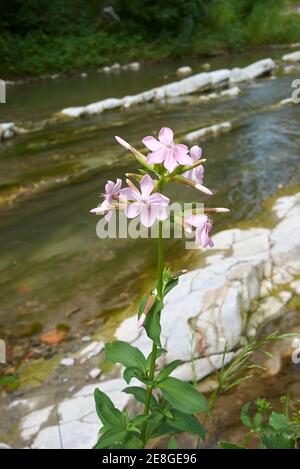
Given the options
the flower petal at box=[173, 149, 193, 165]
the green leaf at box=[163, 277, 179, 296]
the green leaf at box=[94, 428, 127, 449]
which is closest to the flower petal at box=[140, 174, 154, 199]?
the flower petal at box=[173, 149, 193, 165]

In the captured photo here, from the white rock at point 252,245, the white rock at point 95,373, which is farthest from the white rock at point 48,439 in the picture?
the white rock at point 252,245

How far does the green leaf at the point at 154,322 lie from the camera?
170 cm

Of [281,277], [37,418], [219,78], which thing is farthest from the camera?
[219,78]

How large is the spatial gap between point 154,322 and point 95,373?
246 cm

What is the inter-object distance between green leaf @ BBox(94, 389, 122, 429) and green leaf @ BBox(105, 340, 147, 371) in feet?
0.59

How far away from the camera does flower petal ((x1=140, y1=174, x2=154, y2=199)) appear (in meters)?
1.60

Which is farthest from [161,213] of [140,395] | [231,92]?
[231,92]

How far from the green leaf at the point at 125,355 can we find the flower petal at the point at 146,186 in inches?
25.0

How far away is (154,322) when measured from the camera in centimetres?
171

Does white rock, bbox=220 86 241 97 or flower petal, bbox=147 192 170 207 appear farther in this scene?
white rock, bbox=220 86 241 97

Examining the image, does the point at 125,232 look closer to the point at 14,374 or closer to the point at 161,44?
the point at 14,374

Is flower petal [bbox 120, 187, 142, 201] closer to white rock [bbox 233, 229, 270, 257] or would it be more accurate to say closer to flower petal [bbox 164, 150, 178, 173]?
flower petal [bbox 164, 150, 178, 173]

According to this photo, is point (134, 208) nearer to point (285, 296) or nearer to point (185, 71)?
point (285, 296)

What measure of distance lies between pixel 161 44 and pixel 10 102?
11044 millimetres
